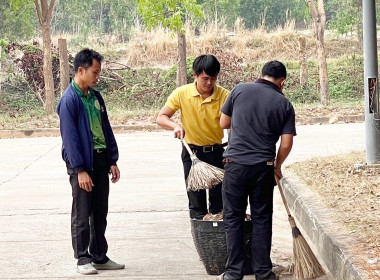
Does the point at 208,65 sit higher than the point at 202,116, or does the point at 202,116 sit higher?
the point at 208,65

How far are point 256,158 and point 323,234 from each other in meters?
1.42

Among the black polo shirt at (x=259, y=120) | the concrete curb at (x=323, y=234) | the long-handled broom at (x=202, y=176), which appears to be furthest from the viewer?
the long-handled broom at (x=202, y=176)

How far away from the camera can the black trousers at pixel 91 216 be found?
8.05 m

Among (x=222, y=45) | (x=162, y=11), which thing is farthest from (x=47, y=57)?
(x=222, y=45)

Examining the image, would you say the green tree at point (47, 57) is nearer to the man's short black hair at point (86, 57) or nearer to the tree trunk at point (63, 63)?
the tree trunk at point (63, 63)

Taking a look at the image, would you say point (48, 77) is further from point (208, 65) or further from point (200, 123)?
point (208, 65)

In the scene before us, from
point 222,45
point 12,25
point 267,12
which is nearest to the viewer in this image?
point 222,45

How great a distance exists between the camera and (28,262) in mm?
8680

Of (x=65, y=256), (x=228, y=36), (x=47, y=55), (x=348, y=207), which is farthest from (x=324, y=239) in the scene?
(x=228, y=36)

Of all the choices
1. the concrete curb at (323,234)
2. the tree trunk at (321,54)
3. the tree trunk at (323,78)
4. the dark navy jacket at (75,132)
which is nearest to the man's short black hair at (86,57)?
the dark navy jacket at (75,132)

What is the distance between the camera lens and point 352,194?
1061cm

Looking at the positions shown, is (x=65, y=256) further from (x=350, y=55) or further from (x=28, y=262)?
(x=350, y=55)

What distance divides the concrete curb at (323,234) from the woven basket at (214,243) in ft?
2.40

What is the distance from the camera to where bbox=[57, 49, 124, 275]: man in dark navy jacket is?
26.1 ft
